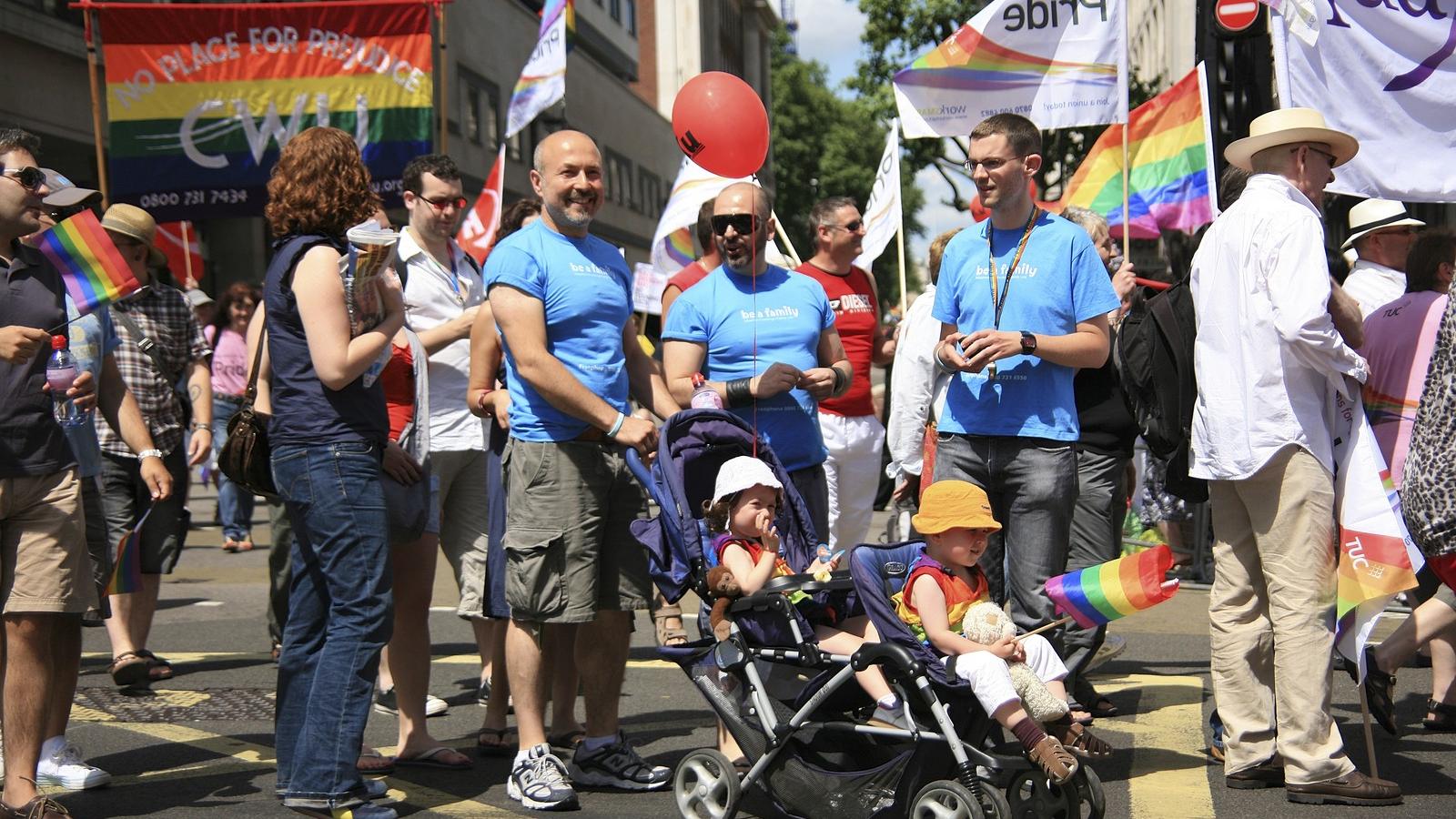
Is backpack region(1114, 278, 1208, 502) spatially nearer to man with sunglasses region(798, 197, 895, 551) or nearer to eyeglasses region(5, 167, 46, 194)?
man with sunglasses region(798, 197, 895, 551)

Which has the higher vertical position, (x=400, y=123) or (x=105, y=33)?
(x=105, y=33)

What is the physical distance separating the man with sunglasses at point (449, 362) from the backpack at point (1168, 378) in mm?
2733

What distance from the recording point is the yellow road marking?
5.39m

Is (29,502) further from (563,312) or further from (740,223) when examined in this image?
(740,223)

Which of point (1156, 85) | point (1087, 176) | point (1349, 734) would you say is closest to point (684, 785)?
point (1349, 734)

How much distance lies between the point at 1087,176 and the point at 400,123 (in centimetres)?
518

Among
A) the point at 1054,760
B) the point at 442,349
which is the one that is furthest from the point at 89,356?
the point at 1054,760

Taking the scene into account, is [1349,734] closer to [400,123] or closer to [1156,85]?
[400,123]

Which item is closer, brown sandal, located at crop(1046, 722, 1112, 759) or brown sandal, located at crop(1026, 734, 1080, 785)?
brown sandal, located at crop(1026, 734, 1080, 785)

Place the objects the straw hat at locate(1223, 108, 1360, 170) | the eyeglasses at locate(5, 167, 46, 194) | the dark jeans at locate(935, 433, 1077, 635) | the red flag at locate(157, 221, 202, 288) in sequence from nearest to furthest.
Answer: the eyeglasses at locate(5, 167, 46, 194)
the straw hat at locate(1223, 108, 1360, 170)
the dark jeans at locate(935, 433, 1077, 635)
the red flag at locate(157, 221, 202, 288)

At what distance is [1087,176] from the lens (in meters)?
9.74

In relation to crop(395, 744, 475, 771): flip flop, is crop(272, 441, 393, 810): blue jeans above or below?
above

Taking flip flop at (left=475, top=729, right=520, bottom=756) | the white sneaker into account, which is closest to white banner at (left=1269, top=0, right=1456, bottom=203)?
flip flop at (left=475, top=729, right=520, bottom=756)

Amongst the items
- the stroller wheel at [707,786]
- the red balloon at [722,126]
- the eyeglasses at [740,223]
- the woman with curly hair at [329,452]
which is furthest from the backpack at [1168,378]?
the woman with curly hair at [329,452]
